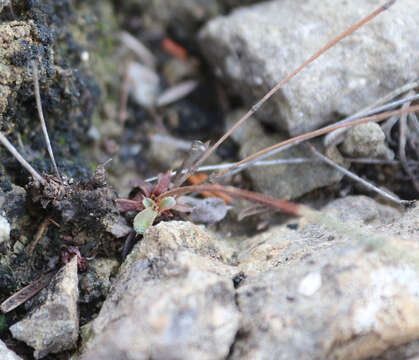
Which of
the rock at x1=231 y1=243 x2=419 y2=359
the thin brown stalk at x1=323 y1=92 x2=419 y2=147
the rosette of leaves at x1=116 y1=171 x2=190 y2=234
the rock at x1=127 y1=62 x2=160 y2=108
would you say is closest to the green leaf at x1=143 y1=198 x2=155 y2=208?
the rosette of leaves at x1=116 y1=171 x2=190 y2=234

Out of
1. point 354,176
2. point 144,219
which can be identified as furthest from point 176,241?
point 354,176

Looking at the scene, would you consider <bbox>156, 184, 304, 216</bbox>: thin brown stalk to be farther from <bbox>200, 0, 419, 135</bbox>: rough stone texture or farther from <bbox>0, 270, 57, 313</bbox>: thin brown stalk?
<bbox>200, 0, 419, 135</bbox>: rough stone texture

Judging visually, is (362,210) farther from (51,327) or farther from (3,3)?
(3,3)

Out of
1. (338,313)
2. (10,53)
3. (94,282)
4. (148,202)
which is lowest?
(338,313)

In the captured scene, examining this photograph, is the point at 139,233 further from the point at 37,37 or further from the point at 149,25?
the point at 149,25

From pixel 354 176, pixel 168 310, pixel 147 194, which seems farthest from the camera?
pixel 354 176

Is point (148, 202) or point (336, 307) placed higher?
point (148, 202)

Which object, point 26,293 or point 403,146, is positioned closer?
point 26,293

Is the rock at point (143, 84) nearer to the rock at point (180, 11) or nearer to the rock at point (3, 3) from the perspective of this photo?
the rock at point (180, 11)
